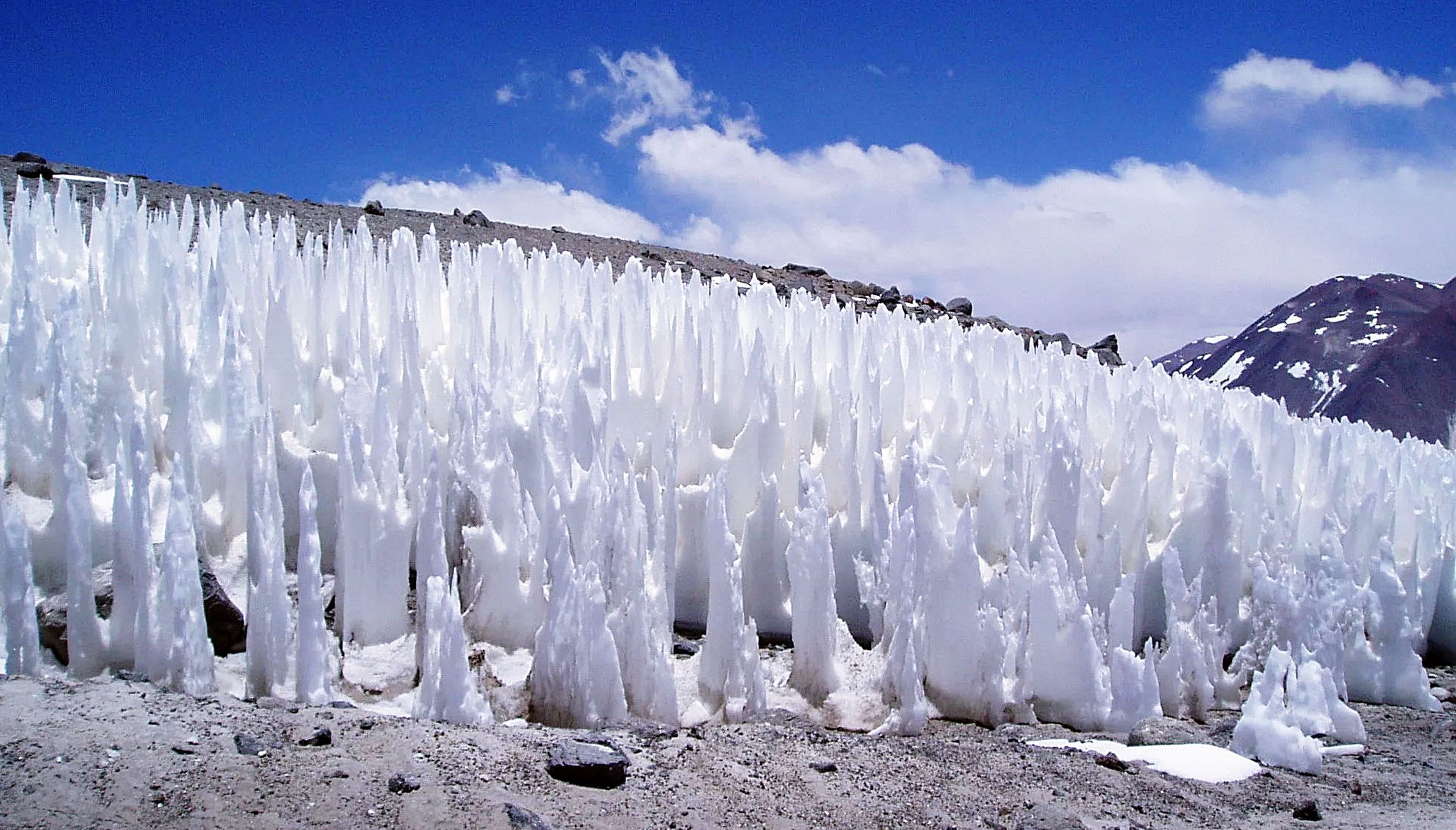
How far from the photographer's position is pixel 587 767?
12.4 ft

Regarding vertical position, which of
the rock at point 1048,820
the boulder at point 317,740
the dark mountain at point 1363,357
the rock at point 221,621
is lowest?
the rock at point 1048,820

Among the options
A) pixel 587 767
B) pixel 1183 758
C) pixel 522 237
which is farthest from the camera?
pixel 522 237

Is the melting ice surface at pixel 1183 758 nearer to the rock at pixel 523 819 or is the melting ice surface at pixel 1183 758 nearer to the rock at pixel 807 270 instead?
the rock at pixel 523 819

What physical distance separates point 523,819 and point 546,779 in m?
0.39

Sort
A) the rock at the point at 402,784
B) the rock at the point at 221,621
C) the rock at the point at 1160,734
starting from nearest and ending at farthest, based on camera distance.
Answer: the rock at the point at 402,784
the rock at the point at 221,621
the rock at the point at 1160,734

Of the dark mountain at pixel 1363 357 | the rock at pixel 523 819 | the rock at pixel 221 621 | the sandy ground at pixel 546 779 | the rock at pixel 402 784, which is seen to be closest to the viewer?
the sandy ground at pixel 546 779

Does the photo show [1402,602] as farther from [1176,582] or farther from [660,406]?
[660,406]

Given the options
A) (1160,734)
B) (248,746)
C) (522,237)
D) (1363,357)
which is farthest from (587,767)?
(1363,357)

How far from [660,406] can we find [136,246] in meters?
3.66

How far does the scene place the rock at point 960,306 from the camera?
1795 centimetres

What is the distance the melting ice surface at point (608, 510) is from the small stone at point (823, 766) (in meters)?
0.83

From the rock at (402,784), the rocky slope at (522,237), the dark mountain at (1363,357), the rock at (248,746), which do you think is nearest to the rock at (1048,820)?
the rock at (402,784)

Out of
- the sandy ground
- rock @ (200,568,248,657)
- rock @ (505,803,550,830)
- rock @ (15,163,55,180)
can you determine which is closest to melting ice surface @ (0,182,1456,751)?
rock @ (200,568,248,657)

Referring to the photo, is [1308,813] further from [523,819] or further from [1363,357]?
[1363,357]
